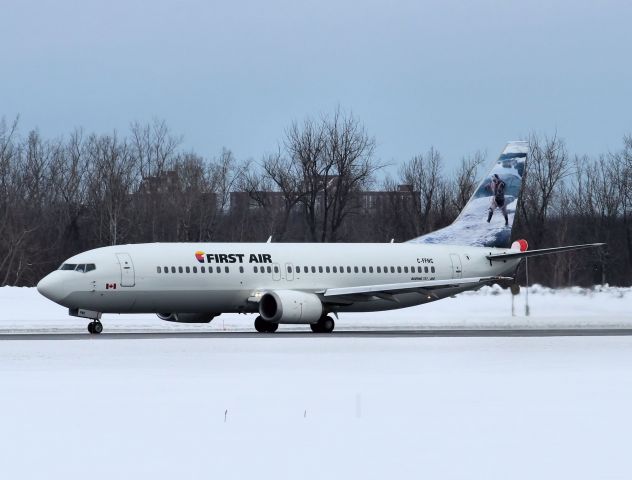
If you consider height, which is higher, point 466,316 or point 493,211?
point 493,211

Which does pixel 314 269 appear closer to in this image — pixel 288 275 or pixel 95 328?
pixel 288 275

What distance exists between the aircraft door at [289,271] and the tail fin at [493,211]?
853cm

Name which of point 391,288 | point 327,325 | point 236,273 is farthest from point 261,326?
point 391,288

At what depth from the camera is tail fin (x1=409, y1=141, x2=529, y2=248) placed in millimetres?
55750

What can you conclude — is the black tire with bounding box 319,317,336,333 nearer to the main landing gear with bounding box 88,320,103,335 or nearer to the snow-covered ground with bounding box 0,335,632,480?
the main landing gear with bounding box 88,320,103,335

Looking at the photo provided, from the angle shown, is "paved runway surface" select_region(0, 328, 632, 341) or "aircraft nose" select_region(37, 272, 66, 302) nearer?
"paved runway surface" select_region(0, 328, 632, 341)

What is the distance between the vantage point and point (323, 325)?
4872 centimetres

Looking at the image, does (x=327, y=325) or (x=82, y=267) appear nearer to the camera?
(x=82, y=267)

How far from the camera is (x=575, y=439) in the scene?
17609mm

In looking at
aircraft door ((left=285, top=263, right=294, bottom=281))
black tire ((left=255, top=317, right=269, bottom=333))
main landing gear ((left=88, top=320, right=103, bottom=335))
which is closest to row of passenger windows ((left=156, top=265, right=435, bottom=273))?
aircraft door ((left=285, top=263, right=294, bottom=281))

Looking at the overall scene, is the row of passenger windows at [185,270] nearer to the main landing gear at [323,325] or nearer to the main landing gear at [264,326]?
the main landing gear at [264,326]

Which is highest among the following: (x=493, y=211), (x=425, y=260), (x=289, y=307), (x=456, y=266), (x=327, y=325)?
(x=493, y=211)

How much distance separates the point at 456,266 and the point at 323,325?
767cm

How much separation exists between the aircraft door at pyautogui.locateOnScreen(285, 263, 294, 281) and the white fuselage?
0.04m
